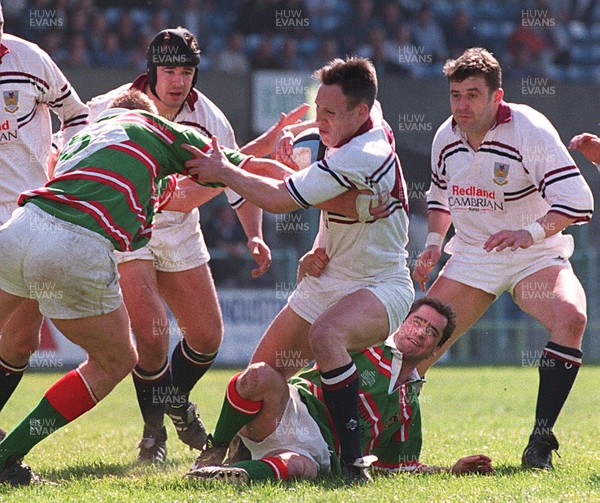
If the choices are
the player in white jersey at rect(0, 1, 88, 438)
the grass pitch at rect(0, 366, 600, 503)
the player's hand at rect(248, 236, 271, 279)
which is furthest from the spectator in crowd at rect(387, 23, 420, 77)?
the player's hand at rect(248, 236, 271, 279)

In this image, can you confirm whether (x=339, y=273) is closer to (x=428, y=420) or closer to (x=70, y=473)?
(x=70, y=473)

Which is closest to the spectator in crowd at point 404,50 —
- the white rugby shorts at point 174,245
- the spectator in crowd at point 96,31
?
the spectator in crowd at point 96,31

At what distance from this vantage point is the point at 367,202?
4.94 metres

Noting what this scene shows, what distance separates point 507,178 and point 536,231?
0.56 meters

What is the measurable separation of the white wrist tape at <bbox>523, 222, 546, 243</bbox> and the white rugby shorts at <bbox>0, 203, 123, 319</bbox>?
7.33ft

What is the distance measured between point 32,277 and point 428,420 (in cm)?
479

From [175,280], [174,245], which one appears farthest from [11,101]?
[175,280]

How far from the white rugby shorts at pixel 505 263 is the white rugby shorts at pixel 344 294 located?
37.4 inches

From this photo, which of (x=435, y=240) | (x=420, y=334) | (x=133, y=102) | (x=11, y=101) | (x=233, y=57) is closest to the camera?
(x=133, y=102)

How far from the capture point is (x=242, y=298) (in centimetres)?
1432

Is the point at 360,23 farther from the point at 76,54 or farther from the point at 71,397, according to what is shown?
the point at 71,397

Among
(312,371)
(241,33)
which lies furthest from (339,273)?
(241,33)

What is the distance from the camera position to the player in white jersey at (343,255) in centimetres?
482

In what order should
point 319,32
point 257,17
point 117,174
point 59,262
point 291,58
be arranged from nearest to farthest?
point 59,262 < point 117,174 < point 291,58 < point 257,17 < point 319,32
